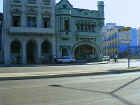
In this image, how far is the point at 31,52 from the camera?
3975cm

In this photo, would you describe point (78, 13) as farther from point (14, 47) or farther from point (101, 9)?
point (14, 47)

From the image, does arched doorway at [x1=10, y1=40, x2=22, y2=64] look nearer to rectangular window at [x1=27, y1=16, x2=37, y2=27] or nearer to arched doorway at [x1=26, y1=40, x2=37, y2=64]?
arched doorway at [x1=26, y1=40, x2=37, y2=64]

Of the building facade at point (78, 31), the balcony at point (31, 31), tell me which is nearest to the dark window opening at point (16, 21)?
the balcony at point (31, 31)

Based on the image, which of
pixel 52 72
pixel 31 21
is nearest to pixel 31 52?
pixel 31 21

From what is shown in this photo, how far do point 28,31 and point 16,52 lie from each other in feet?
15.3

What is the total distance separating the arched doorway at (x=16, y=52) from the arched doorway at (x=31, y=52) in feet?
6.62

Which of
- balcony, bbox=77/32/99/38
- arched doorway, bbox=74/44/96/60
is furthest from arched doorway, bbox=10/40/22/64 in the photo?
balcony, bbox=77/32/99/38

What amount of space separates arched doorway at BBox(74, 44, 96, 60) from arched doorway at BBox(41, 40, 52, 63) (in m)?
6.02

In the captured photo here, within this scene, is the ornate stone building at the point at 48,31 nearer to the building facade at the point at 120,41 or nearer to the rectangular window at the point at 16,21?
the rectangular window at the point at 16,21

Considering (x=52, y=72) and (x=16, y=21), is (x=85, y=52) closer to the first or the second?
(x=16, y=21)

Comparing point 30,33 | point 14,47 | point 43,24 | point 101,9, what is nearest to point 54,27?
point 43,24

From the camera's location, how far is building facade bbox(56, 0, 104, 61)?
40.1 metres

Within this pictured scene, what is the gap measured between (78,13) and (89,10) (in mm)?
2900

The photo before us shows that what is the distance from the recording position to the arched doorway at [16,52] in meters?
37.1
